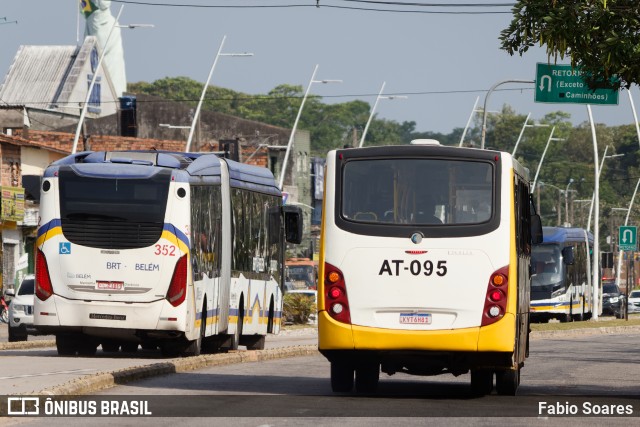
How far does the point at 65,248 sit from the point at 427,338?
9696 mm

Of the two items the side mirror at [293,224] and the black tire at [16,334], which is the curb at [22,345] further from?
the side mirror at [293,224]

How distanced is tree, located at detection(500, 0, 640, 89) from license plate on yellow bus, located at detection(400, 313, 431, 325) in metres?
3.49

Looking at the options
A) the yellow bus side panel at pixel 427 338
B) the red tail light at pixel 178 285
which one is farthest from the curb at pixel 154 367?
the yellow bus side panel at pixel 427 338

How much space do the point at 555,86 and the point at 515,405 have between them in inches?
954

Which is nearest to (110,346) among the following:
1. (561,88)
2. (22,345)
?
(22,345)

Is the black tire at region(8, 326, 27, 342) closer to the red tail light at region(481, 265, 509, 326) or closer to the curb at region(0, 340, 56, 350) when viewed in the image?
the curb at region(0, 340, 56, 350)

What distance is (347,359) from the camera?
17891 millimetres

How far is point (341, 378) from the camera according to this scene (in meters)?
19.0

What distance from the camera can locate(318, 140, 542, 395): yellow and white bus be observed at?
693 inches

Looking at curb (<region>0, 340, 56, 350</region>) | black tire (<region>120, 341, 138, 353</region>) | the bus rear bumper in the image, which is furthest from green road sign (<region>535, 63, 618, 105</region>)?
the bus rear bumper

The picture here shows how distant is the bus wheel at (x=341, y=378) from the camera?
18.9 meters

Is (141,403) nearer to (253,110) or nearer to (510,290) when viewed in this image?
(510,290)

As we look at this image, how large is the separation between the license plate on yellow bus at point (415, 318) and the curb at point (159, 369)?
3527 mm

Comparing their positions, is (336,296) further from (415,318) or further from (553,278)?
(553,278)
